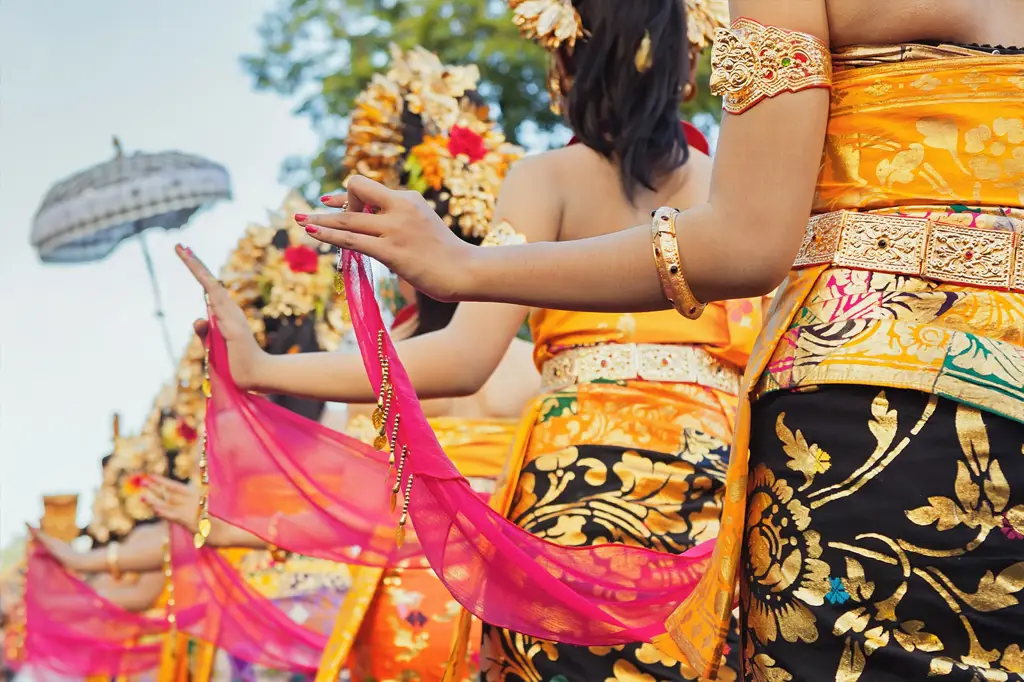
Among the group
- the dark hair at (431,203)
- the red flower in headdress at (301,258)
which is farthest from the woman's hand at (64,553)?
the dark hair at (431,203)

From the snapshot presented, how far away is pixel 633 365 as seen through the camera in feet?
8.64

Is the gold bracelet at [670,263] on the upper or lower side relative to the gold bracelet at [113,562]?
Answer: upper

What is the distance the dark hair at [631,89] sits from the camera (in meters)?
2.73

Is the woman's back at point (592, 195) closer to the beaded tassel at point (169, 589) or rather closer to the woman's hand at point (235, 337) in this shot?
the woman's hand at point (235, 337)

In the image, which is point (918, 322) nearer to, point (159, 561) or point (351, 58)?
point (159, 561)

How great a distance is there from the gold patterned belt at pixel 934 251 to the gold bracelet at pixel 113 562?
4.97 m

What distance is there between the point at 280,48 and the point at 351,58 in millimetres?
2205

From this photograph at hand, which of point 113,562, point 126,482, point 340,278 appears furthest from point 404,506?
point 126,482

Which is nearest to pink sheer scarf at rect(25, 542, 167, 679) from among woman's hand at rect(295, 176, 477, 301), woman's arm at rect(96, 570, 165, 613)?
woman's arm at rect(96, 570, 165, 613)

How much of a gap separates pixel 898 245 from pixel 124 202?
6560 millimetres

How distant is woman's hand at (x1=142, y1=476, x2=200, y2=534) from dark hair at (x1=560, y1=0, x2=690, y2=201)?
1.99 meters

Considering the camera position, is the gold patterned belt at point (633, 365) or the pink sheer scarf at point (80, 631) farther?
the pink sheer scarf at point (80, 631)

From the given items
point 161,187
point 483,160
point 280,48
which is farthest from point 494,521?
point 280,48

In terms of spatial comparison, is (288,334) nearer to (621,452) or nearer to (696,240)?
(621,452)
